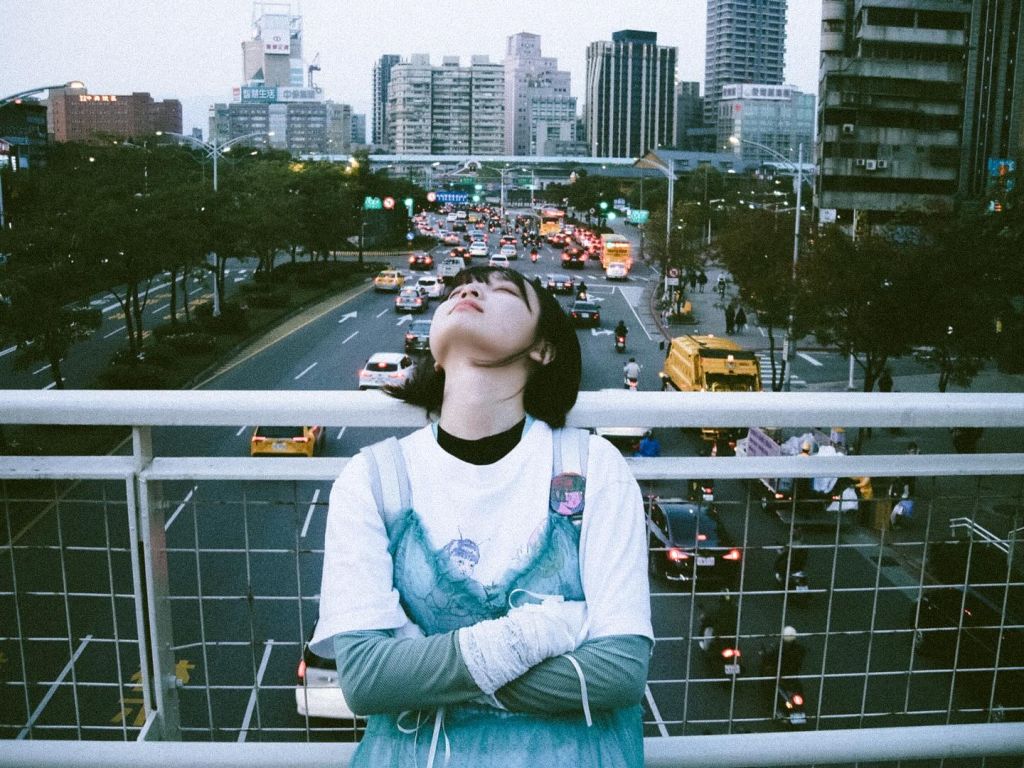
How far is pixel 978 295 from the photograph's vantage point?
23.9 m

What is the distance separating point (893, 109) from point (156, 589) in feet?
247

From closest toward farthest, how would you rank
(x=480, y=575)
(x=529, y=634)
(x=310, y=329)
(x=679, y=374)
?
(x=529, y=634) < (x=480, y=575) < (x=679, y=374) < (x=310, y=329)

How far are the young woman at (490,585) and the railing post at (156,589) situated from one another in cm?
82

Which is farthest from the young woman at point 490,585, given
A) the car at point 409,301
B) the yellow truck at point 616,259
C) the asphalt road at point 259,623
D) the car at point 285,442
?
the yellow truck at point 616,259

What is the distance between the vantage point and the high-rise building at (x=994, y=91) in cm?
7962

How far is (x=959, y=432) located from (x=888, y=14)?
5746cm

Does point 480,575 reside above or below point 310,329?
above

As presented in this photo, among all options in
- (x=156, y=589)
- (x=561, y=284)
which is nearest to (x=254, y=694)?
(x=156, y=589)

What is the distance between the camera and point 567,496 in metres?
2.62

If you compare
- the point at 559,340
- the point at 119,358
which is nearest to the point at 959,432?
the point at 559,340

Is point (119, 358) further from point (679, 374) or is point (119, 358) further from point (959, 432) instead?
point (959, 432)

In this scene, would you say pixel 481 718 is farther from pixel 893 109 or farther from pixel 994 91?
pixel 994 91

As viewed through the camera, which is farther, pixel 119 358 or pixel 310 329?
pixel 310 329

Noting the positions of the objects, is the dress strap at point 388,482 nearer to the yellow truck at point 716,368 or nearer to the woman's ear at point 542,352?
the woman's ear at point 542,352
